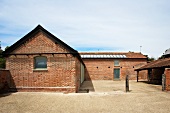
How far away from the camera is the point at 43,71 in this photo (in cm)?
1359

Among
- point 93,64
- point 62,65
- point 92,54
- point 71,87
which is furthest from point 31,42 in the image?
point 92,54

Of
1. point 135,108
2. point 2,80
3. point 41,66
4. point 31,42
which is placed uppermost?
point 31,42

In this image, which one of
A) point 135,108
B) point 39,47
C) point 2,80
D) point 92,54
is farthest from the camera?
point 92,54

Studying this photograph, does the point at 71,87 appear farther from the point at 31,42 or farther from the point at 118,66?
the point at 118,66

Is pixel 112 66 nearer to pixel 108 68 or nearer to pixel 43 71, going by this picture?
pixel 108 68

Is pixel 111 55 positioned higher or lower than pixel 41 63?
higher

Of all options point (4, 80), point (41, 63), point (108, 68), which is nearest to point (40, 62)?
point (41, 63)

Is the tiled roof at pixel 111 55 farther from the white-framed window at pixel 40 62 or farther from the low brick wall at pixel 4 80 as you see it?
the low brick wall at pixel 4 80

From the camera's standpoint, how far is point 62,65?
13.5 meters

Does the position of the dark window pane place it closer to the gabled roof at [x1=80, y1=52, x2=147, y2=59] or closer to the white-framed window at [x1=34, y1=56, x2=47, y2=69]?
the white-framed window at [x1=34, y1=56, x2=47, y2=69]

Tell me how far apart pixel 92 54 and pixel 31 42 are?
2190 centimetres

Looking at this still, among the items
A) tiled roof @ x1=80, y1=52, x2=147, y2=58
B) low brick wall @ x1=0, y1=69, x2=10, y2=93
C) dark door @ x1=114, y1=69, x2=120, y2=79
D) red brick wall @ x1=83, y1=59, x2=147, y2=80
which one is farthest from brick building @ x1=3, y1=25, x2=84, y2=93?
tiled roof @ x1=80, y1=52, x2=147, y2=58

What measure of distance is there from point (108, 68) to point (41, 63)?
795 inches

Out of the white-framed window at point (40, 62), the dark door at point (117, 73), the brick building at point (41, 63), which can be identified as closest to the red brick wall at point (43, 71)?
the brick building at point (41, 63)
